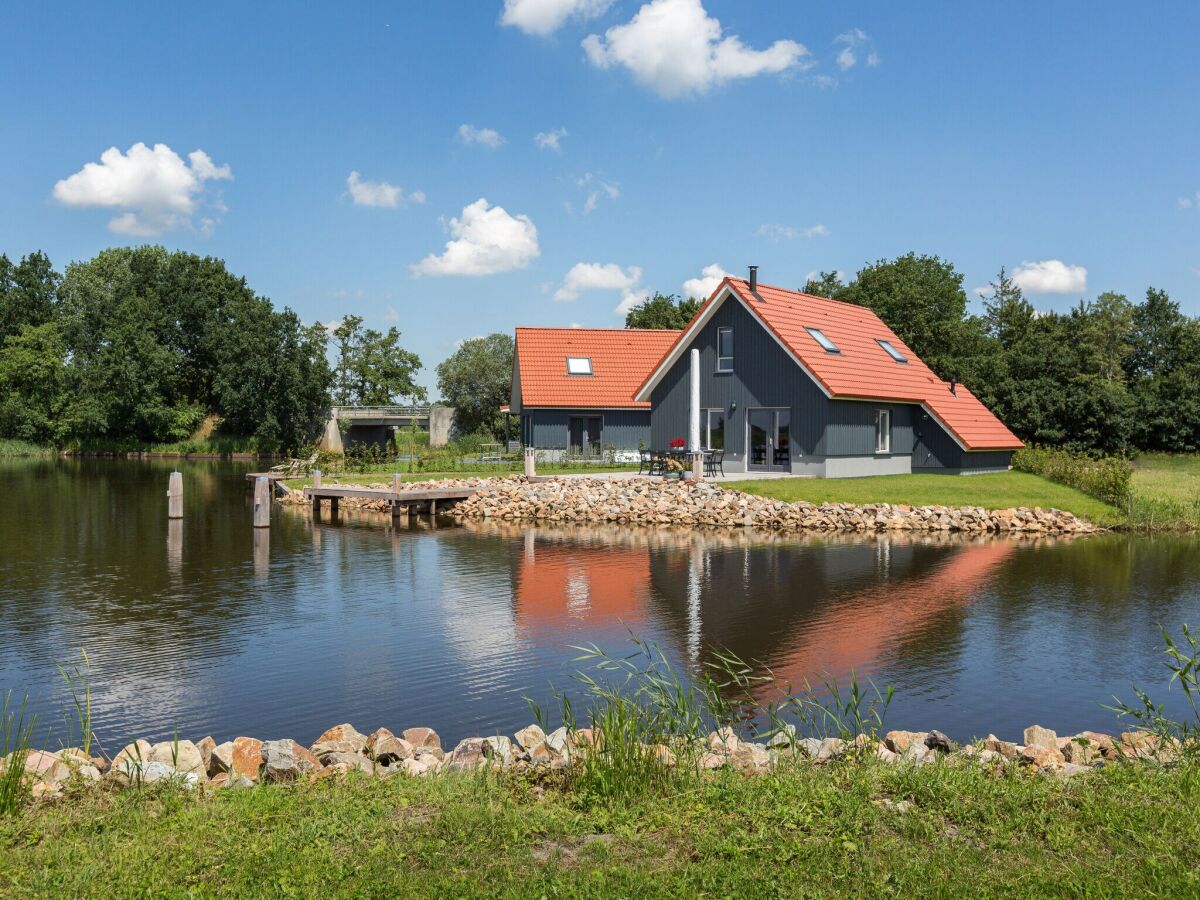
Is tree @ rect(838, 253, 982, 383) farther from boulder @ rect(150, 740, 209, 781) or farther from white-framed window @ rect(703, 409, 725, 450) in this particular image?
boulder @ rect(150, 740, 209, 781)

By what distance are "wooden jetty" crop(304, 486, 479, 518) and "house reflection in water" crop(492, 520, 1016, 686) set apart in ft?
21.6

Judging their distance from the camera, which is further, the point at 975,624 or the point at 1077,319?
the point at 1077,319

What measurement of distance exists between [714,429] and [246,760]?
27.7m

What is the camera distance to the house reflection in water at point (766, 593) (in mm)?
12469

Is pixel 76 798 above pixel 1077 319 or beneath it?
beneath

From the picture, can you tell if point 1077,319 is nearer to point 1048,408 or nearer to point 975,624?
point 1048,408

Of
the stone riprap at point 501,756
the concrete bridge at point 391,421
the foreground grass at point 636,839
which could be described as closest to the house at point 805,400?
the stone riprap at point 501,756

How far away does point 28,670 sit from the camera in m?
11.2

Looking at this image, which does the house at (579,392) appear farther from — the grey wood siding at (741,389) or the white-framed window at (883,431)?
the white-framed window at (883,431)

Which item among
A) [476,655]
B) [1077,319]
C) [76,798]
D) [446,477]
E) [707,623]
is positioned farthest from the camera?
[1077,319]

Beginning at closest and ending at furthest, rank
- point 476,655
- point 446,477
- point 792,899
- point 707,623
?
point 792,899 < point 476,655 < point 707,623 < point 446,477

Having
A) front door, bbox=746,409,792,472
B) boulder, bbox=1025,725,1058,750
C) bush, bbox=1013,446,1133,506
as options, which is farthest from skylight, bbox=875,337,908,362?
boulder, bbox=1025,725,1058,750

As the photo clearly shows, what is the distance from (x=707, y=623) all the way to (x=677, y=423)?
21155 millimetres

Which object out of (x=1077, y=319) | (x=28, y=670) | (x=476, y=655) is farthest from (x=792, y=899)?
(x=1077, y=319)
